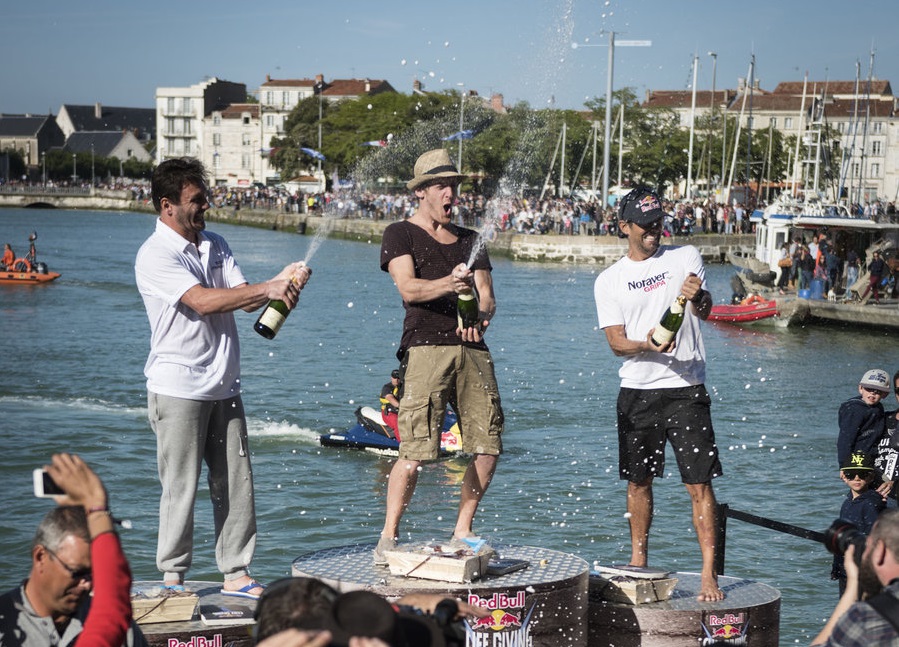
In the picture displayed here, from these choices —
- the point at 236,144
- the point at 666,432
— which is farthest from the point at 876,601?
the point at 236,144

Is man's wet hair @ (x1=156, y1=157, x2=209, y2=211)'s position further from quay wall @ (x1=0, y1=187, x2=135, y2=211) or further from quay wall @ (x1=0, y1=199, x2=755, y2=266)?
quay wall @ (x1=0, y1=187, x2=135, y2=211)

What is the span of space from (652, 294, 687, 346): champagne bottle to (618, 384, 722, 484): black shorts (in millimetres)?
348

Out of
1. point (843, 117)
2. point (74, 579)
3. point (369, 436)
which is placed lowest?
point (369, 436)

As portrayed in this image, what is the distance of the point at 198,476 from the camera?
6.08 m

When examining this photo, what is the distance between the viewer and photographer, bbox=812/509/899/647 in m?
3.72

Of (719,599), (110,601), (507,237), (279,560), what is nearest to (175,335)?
(110,601)

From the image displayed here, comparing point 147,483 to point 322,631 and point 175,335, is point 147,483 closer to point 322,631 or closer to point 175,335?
point 175,335

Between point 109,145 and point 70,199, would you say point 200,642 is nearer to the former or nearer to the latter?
point 70,199

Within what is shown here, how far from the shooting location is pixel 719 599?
654 cm

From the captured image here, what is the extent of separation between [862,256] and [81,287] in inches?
1074

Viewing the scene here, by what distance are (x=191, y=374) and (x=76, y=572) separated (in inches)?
83.5

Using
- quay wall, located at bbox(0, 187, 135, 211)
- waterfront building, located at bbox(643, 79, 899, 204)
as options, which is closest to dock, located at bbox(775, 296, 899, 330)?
waterfront building, located at bbox(643, 79, 899, 204)

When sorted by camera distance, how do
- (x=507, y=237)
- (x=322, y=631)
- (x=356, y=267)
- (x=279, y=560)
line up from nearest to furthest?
(x=322, y=631) → (x=279, y=560) → (x=356, y=267) → (x=507, y=237)

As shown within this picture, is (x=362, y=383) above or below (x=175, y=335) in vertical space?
below
